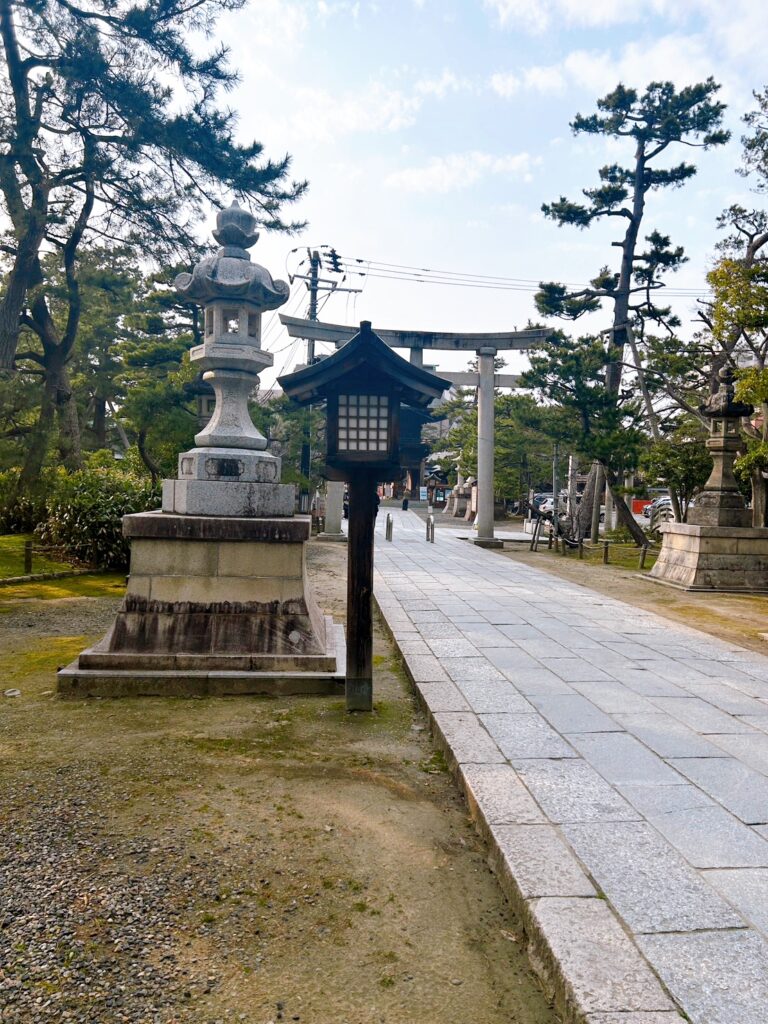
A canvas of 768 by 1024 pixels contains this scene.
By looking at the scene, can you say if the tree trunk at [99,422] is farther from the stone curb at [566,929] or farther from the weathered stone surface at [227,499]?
the stone curb at [566,929]

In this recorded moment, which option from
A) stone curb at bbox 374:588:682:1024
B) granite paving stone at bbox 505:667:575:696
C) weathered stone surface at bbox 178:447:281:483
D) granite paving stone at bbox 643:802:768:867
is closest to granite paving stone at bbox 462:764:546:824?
stone curb at bbox 374:588:682:1024

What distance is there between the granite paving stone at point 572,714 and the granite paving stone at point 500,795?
2.88ft

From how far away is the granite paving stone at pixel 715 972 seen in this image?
1.82 meters

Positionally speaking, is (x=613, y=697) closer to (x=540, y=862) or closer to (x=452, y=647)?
(x=452, y=647)

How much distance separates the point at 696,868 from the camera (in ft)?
8.46

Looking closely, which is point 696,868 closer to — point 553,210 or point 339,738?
point 339,738

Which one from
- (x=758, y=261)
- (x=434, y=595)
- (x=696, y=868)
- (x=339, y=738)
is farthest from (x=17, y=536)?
(x=758, y=261)

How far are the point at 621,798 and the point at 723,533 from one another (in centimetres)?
930

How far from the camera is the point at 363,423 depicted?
4418 millimetres

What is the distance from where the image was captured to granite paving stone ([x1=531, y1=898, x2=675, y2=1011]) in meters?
1.85

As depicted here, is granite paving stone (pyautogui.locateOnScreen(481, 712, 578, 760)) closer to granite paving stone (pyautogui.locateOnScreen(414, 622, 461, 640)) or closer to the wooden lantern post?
the wooden lantern post

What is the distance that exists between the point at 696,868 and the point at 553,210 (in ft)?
64.8

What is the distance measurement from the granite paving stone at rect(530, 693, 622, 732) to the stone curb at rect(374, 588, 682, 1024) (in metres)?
1.11

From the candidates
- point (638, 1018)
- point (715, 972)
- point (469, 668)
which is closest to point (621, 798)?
point (715, 972)
